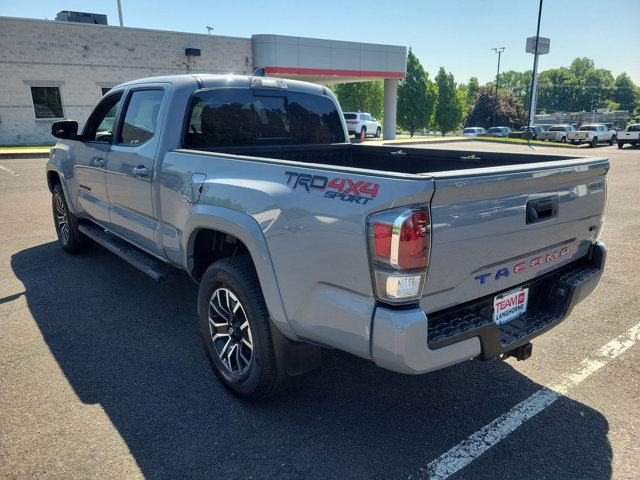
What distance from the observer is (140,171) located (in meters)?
3.83

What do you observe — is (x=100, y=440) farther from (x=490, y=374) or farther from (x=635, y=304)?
(x=635, y=304)

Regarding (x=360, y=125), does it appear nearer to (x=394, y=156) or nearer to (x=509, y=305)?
(x=394, y=156)

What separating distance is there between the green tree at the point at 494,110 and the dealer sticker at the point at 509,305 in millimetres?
78209

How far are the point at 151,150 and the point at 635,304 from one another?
15.2 feet

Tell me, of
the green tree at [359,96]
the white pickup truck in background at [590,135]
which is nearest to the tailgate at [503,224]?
the white pickup truck in background at [590,135]

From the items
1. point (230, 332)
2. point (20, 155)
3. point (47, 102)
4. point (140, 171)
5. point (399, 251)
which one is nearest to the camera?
point (399, 251)

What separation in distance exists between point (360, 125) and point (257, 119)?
2916 cm

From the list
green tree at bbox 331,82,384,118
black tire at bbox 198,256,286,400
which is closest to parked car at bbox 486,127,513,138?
green tree at bbox 331,82,384,118

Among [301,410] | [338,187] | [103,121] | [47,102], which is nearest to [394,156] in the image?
[338,187]

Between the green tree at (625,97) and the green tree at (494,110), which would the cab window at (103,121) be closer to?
the green tree at (494,110)

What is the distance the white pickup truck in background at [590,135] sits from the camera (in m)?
35.0

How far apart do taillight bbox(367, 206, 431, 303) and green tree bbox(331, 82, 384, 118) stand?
61.4 meters

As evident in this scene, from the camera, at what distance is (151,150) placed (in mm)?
3742

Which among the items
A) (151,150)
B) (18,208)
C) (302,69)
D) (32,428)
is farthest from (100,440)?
(302,69)
